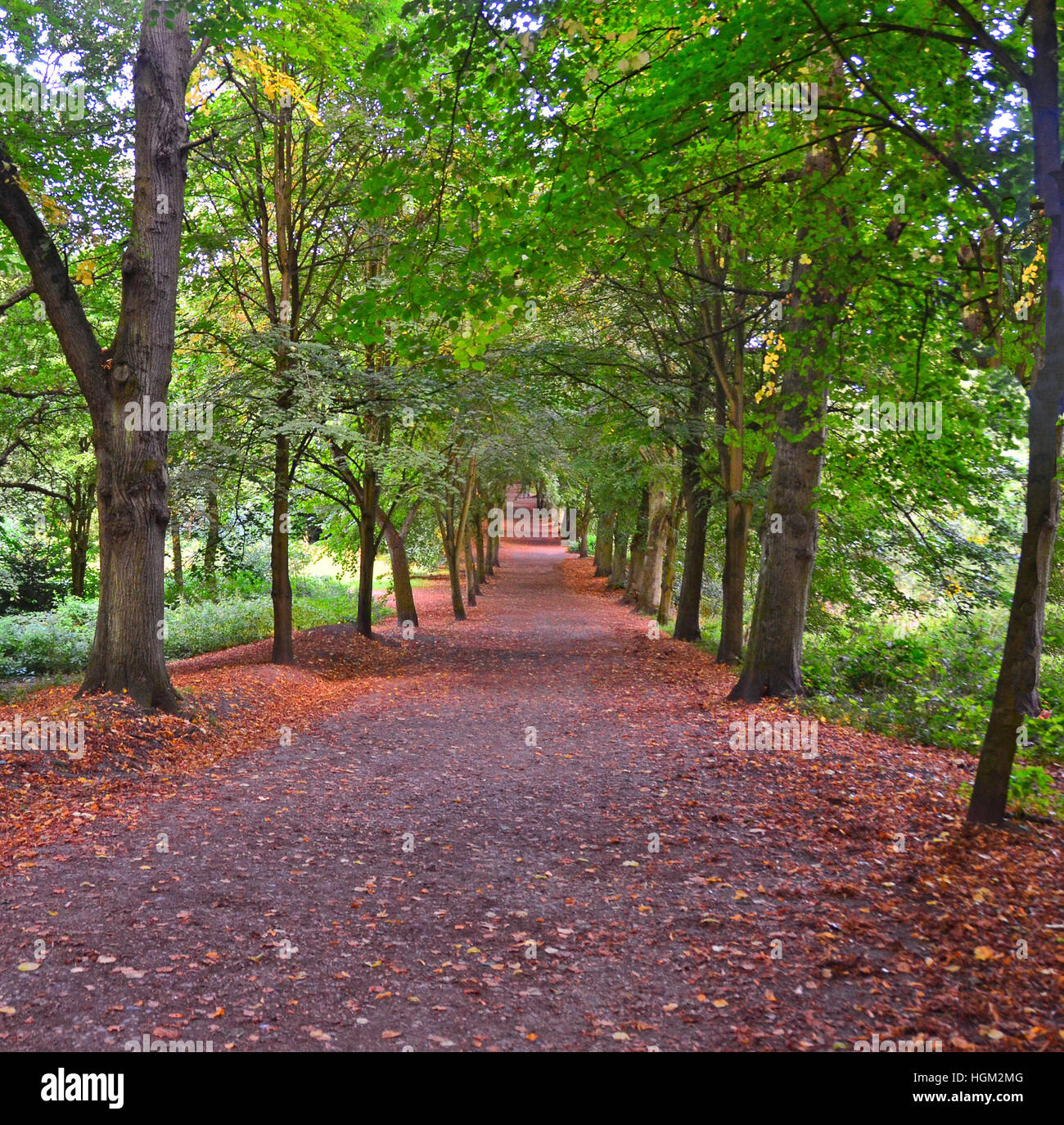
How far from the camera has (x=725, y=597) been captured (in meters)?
14.7

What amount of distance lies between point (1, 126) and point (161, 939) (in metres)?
7.99

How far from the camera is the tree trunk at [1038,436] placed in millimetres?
4688

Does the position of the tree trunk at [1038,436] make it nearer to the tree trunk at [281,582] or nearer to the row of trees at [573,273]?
the row of trees at [573,273]

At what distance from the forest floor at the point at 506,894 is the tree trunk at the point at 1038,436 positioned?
497 millimetres

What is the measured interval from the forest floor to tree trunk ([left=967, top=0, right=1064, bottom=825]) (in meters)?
0.50

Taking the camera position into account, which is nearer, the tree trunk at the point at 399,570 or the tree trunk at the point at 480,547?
the tree trunk at the point at 399,570

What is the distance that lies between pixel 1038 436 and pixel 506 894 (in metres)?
4.28

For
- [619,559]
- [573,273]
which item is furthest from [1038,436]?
[619,559]

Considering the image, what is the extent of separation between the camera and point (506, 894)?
5.18m

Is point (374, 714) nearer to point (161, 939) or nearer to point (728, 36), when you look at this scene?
point (161, 939)

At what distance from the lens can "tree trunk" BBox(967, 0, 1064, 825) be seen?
185 inches

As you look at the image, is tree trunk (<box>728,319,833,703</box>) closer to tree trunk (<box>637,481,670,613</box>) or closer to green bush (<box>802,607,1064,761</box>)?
green bush (<box>802,607,1064,761</box>)

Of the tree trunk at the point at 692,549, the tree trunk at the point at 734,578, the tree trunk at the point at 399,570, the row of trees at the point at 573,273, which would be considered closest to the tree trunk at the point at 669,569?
the row of trees at the point at 573,273
